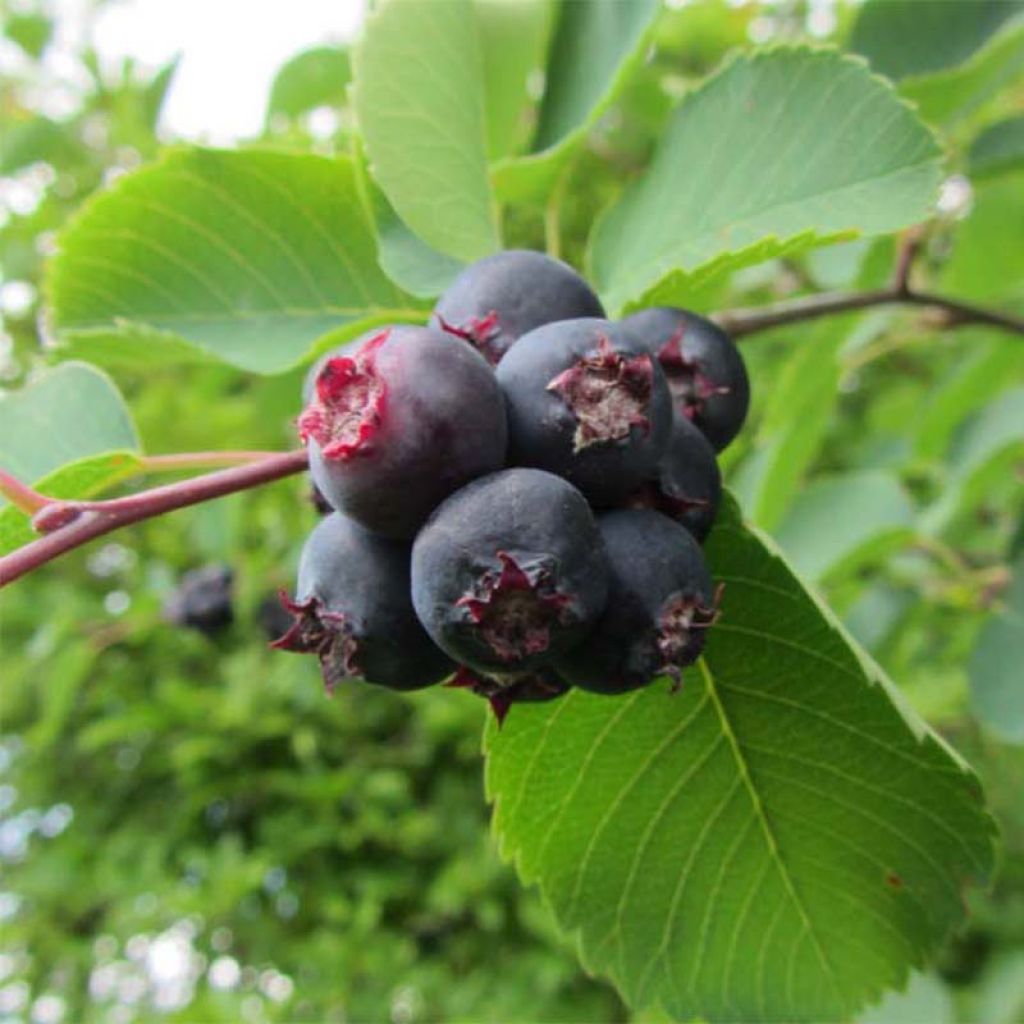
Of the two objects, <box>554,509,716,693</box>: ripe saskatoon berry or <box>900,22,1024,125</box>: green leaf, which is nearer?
<box>554,509,716,693</box>: ripe saskatoon berry

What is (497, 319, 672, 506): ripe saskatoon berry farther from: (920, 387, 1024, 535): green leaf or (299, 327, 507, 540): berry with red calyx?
(920, 387, 1024, 535): green leaf

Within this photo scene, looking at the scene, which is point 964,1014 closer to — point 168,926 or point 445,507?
point 168,926

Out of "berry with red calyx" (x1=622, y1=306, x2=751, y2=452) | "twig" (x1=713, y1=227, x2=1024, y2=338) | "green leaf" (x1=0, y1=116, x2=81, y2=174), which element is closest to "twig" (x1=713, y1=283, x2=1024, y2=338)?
"twig" (x1=713, y1=227, x2=1024, y2=338)

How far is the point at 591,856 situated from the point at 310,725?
349 centimetres

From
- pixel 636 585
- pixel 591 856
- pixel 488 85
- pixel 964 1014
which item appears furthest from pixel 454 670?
pixel 964 1014

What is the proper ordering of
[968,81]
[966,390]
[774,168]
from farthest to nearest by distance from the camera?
[966,390] < [968,81] < [774,168]

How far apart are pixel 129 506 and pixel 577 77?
0.76 meters

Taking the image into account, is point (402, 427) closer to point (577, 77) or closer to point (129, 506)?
point (129, 506)

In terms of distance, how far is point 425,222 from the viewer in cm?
121

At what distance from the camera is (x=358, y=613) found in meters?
0.85

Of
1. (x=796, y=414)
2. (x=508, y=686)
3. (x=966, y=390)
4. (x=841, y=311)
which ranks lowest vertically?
(x=966, y=390)

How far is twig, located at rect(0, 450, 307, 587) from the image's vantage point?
958 millimetres

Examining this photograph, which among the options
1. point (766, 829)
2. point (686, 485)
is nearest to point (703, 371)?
point (686, 485)

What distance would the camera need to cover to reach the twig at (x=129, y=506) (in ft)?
3.14
